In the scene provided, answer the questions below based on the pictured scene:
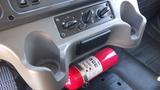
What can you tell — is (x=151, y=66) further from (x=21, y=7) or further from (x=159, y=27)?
(x=21, y=7)

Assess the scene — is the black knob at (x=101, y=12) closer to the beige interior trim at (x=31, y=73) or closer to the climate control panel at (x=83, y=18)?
the climate control panel at (x=83, y=18)

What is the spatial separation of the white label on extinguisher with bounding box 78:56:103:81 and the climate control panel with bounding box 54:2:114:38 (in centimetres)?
26

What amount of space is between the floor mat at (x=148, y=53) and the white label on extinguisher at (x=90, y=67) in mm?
561

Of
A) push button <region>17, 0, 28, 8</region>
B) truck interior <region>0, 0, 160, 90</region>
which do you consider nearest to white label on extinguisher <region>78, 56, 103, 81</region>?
truck interior <region>0, 0, 160, 90</region>

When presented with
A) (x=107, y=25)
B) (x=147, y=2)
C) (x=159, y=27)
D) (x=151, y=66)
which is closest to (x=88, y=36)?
(x=107, y=25)

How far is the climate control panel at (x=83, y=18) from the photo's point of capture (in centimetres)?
79

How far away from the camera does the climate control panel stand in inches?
30.9

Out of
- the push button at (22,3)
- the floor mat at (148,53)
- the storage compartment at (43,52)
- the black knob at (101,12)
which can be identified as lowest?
the floor mat at (148,53)

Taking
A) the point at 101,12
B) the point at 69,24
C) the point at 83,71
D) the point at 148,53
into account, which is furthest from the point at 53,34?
the point at 148,53

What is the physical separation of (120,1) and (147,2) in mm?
774

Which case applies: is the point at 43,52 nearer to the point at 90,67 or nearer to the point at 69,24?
the point at 69,24

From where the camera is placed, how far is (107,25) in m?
0.88

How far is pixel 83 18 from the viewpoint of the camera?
32.7 inches

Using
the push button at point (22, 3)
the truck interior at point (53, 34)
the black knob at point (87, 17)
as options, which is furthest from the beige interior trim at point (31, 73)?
the black knob at point (87, 17)
